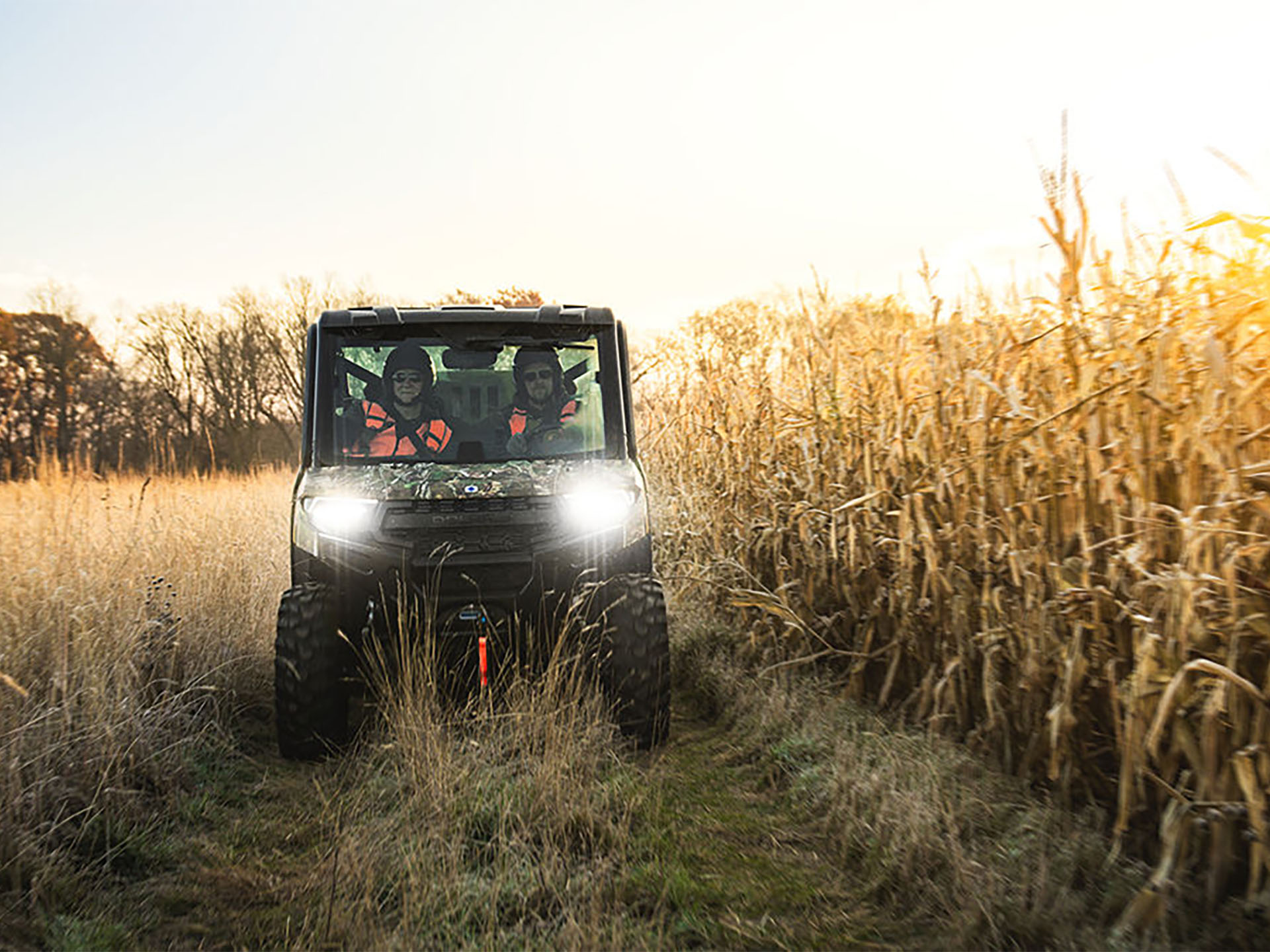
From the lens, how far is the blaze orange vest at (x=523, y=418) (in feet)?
14.8

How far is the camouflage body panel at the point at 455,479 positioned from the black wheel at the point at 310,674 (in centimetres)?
44

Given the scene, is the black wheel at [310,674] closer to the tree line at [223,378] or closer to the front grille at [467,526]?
the front grille at [467,526]

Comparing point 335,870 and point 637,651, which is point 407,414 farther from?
point 335,870

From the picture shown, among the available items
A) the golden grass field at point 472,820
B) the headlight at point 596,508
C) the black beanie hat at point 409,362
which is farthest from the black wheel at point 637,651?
the black beanie hat at point 409,362

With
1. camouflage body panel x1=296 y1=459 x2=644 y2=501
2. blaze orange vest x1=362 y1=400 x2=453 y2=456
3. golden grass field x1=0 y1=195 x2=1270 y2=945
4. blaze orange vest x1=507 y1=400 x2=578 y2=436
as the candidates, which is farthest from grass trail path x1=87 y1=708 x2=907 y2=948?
blaze orange vest x1=507 y1=400 x2=578 y2=436

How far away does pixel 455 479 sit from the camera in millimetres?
4066

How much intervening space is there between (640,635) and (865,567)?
1115 millimetres

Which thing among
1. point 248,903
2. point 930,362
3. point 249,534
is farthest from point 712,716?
point 249,534

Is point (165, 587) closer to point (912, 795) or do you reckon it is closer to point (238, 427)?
point (912, 795)

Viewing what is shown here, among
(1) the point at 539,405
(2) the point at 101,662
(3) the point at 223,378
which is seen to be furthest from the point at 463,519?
(3) the point at 223,378

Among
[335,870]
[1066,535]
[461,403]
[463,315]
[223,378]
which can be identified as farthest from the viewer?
[223,378]

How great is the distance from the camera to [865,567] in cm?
446

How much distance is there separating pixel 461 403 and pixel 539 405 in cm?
41

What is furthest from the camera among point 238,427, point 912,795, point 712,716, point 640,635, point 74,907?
point 238,427
